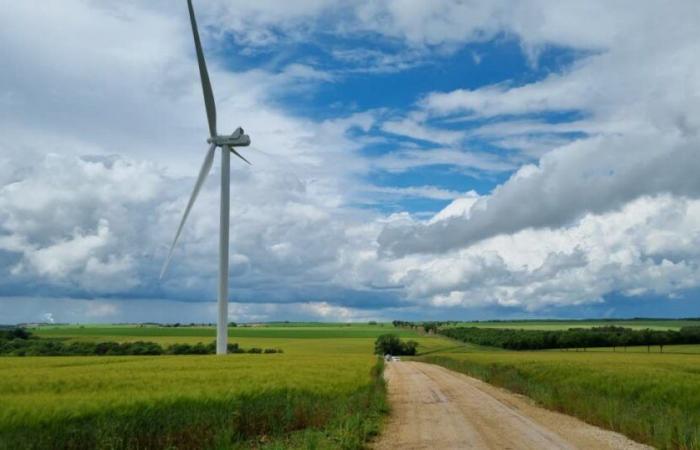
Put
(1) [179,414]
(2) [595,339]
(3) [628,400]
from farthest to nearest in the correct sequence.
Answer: (2) [595,339], (3) [628,400], (1) [179,414]

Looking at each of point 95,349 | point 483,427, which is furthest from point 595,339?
point 483,427

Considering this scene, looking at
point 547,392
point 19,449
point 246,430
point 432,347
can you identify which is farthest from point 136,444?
point 432,347

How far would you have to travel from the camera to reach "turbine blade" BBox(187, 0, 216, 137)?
53031 mm

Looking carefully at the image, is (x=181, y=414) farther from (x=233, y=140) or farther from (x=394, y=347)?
(x=394, y=347)

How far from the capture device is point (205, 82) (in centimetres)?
5741

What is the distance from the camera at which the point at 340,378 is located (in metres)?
32.2

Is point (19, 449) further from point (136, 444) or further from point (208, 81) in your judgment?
point (208, 81)

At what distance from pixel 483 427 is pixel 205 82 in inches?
1692

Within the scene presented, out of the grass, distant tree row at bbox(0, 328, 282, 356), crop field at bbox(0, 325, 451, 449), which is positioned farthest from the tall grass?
distant tree row at bbox(0, 328, 282, 356)

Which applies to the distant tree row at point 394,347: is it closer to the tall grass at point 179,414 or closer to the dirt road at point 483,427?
the dirt road at point 483,427

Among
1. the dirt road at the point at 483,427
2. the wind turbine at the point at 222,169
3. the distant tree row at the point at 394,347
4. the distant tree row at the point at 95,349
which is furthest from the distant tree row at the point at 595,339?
the dirt road at the point at 483,427

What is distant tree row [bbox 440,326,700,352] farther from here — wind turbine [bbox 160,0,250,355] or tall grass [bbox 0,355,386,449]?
tall grass [bbox 0,355,386,449]

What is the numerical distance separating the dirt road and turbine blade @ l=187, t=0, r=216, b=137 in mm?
33935

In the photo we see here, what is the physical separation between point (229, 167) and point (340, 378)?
114 ft
